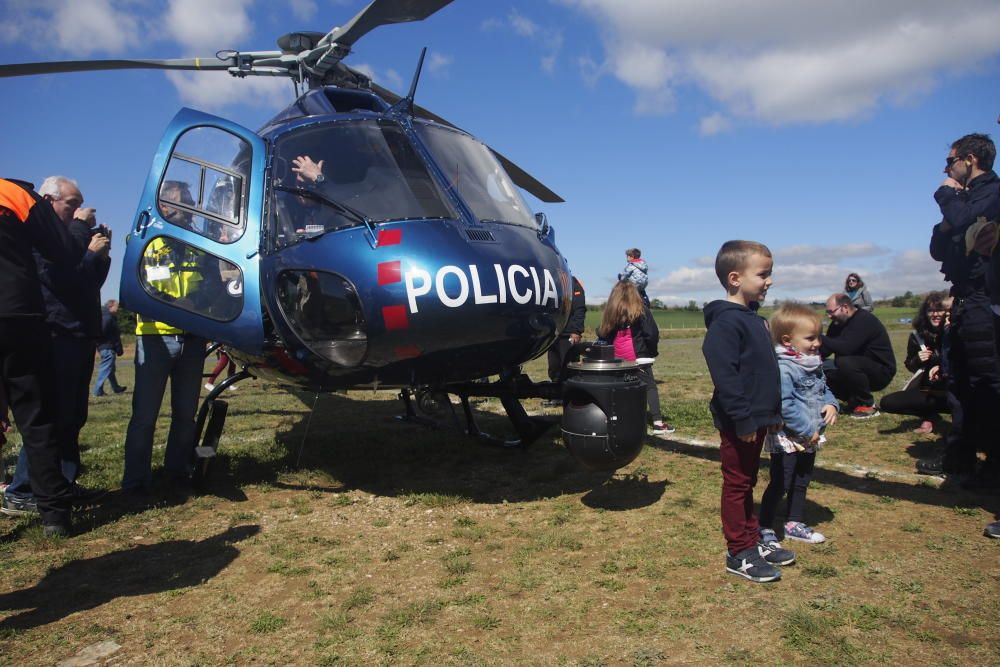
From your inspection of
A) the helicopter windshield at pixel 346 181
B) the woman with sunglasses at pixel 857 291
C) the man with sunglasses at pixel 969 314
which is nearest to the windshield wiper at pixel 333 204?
the helicopter windshield at pixel 346 181

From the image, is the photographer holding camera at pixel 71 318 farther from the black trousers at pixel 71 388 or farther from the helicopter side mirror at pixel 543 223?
the helicopter side mirror at pixel 543 223

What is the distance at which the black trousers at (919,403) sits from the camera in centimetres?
654

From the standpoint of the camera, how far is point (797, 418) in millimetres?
3998

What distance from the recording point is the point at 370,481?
561 centimetres

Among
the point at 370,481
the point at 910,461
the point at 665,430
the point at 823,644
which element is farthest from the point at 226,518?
the point at 910,461

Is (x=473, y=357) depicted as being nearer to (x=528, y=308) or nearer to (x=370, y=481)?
(x=528, y=308)

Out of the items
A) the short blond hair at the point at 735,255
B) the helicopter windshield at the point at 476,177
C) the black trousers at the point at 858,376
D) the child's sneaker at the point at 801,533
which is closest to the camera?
the short blond hair at the point at 735,255

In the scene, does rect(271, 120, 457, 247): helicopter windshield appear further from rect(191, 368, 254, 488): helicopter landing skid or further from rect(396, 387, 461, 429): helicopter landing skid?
rect(191, 368, 254, 488): helicopter landing skid

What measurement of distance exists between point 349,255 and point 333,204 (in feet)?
1.67

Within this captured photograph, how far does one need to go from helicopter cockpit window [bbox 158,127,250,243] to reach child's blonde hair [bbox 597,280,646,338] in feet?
12.2

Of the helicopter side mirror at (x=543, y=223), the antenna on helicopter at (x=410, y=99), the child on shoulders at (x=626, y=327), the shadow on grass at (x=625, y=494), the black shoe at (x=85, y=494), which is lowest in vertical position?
the shadow on grass at (x=625, y=494)

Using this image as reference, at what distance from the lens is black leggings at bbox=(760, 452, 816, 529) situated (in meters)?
4.03

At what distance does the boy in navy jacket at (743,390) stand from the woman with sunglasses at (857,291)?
7584mm

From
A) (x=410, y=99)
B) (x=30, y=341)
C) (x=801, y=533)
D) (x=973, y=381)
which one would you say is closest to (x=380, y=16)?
(x=410, y=99)
